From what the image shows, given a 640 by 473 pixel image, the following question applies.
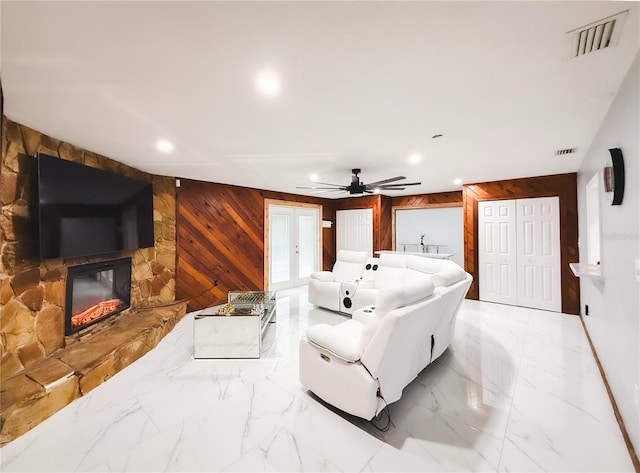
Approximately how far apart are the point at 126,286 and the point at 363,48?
4.01 metres

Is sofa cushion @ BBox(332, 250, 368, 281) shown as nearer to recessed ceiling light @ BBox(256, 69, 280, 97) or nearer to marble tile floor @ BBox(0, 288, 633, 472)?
marble tile floor @ BBox(0, 288, 633, 472)

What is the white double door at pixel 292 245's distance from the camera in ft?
19.9

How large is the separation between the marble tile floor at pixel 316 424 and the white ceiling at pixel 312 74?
232 centimetres

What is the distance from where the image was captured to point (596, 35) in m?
1.31

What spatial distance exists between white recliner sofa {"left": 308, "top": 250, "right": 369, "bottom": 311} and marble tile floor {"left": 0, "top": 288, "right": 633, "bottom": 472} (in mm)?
1666

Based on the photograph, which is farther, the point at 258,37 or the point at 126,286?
the point at 126,286

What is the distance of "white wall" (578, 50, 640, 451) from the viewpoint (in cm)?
156

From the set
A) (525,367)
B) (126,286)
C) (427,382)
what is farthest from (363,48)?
(126,286)

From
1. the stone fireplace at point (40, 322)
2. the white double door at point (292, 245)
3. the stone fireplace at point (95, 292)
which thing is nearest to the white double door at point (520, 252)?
the white double door at point (292, 245)

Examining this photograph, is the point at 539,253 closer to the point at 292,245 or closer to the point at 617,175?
the point at 617,175

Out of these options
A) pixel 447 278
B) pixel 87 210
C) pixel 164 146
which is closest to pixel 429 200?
pixel 447 278

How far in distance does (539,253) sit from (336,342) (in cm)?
443

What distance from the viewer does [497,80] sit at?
1678 millimetres

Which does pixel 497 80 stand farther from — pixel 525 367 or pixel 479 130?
pixel 525 367
